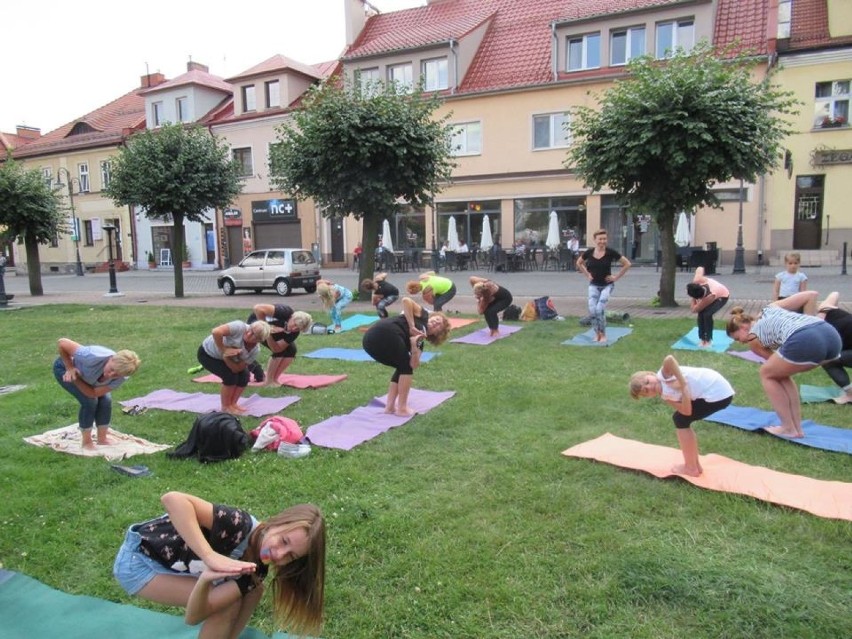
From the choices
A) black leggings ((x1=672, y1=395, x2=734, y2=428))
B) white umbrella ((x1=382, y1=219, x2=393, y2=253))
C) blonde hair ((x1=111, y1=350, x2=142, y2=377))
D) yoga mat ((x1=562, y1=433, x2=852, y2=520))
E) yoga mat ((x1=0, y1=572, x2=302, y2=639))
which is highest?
white umbrella ((x1=382, y1=219, x2=393, y2=253))

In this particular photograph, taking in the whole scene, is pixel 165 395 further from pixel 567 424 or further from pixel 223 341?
pixel 567 424

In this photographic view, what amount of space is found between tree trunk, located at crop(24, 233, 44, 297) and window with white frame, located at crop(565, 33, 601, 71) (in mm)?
20153

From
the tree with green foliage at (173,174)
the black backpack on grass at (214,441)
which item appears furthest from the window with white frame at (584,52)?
the black backpack on grass at (214,441)

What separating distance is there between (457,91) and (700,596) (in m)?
26.0

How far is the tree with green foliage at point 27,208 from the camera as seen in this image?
19109 mm

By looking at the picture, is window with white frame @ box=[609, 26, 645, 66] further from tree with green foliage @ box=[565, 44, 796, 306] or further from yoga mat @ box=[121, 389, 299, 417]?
yoga mat @ box=[121, 389, 299, 417]

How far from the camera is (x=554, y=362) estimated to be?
28.7ft

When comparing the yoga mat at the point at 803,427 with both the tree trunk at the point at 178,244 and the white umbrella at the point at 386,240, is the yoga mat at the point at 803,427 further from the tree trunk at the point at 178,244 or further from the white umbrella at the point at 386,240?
the white umbrella at the point at 386,240

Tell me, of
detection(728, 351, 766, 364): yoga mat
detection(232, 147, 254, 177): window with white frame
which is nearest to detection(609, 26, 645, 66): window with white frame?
detection(232, 147, 254, 177): window with white frame

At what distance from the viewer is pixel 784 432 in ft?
18.2

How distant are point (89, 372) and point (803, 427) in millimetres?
6285

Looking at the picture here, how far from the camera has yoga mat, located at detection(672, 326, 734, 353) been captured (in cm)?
911

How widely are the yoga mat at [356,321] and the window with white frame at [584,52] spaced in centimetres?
1664

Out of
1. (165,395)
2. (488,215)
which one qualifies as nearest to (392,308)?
(165,395)
